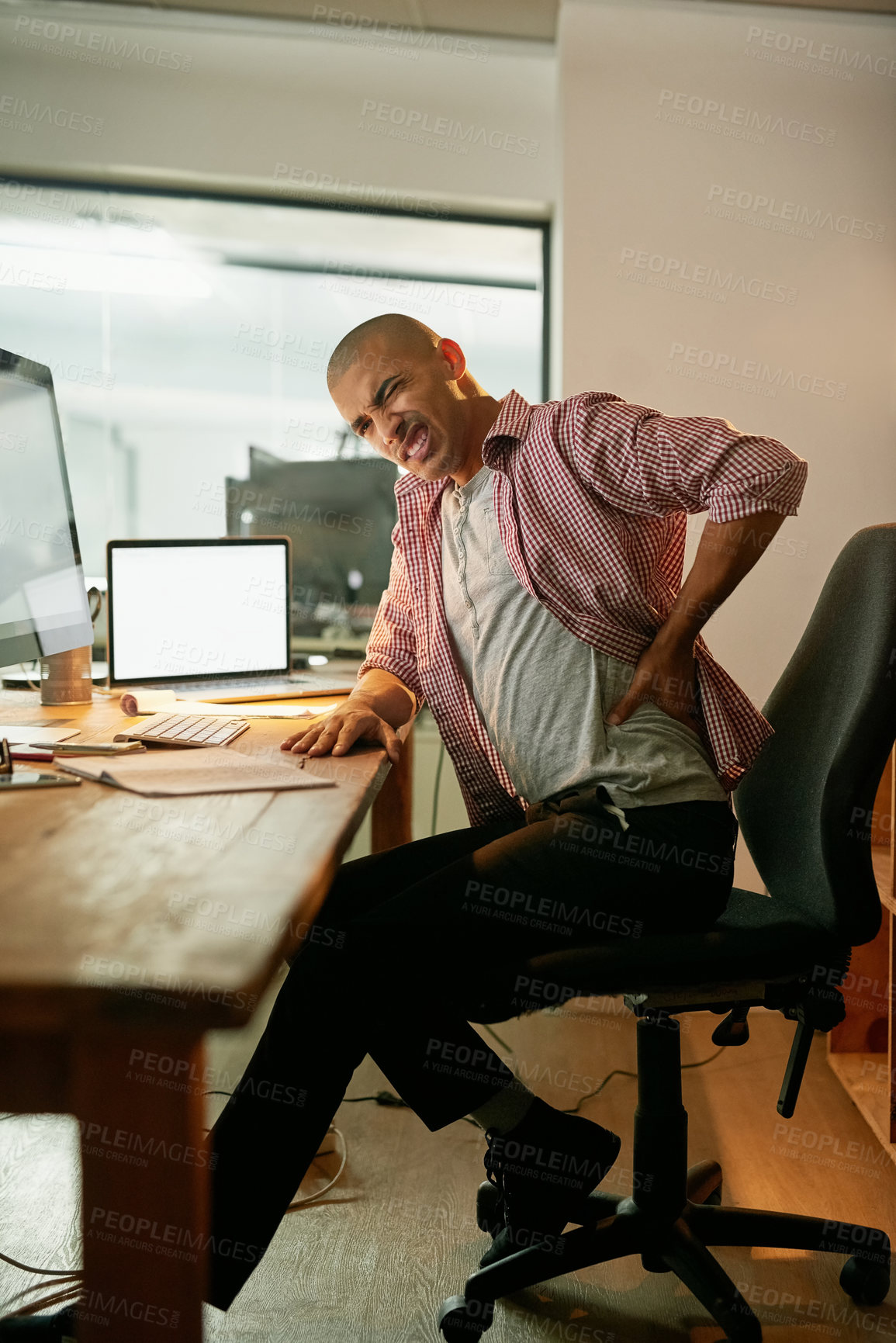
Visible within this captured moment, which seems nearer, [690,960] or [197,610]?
[690,960]

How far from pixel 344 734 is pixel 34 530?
22.5 inches

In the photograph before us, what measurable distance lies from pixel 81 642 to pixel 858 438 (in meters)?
1.95

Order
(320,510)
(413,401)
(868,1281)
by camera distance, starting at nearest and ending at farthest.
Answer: (868,1281)
(413,401)
(320,510)

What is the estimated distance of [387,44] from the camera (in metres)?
2.62

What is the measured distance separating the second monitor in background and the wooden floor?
4.17 feet

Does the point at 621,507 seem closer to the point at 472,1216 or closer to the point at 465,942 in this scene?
the point at 465,942

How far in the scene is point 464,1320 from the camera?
126 centimetres

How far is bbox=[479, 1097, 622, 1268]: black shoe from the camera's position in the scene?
1257mm

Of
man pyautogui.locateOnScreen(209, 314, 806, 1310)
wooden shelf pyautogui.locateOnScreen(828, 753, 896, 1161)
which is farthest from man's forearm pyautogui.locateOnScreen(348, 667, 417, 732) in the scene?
wooden shelf pyautogui.locateOnScreen(828, 753, 896, 1161)

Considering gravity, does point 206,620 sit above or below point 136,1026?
above

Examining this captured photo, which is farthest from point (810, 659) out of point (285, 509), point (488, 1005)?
point (285, 509)

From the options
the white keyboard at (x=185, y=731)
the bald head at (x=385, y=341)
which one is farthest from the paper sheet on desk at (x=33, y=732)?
the bald head at (x=385, y=341)

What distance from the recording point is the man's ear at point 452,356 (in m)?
1.56

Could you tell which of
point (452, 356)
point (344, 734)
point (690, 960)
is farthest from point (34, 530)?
point (690, 960)
